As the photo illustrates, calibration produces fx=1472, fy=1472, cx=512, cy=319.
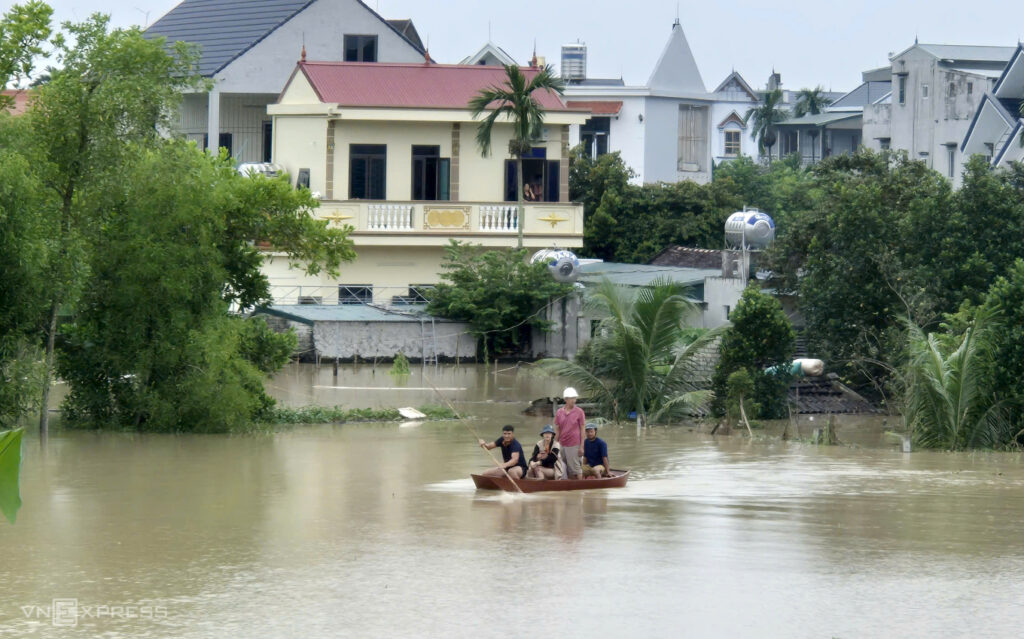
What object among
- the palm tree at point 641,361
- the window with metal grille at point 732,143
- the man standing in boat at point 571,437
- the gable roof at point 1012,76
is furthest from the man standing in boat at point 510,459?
the window with metal grille at point 732,143

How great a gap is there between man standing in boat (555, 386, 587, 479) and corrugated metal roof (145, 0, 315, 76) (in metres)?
27.6

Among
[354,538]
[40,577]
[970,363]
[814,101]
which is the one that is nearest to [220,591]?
[40,577]

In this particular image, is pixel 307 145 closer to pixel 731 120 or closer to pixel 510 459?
pixel 510 459

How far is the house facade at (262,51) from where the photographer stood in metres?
45.0

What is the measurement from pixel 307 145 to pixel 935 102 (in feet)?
95.7

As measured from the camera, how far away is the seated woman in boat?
1958 cm

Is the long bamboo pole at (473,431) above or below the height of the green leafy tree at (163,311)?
below

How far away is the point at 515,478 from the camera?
19.2m

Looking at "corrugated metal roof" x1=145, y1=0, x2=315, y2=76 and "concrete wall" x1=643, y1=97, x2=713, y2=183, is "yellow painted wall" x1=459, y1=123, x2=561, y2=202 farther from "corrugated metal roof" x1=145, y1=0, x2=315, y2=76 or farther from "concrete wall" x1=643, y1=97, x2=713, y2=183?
"concrete wall" x1=643, y1=97, x2=713, y2=183

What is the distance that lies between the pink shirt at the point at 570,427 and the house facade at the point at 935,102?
38831 mm

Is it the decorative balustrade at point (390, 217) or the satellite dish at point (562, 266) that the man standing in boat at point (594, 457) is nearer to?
the satellite dish at point (562, 266)

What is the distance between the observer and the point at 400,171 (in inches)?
1626

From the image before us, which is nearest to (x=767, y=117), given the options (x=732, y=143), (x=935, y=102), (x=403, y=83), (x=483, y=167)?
(x=732, y=143)

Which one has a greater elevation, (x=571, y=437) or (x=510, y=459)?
(x=571, y=437)
